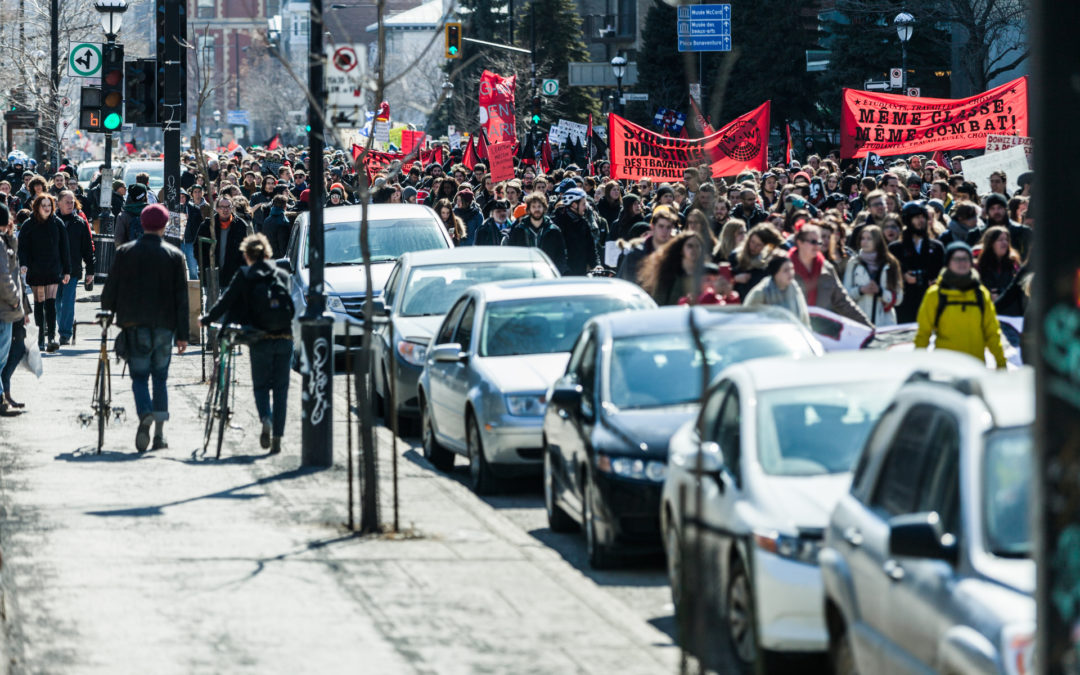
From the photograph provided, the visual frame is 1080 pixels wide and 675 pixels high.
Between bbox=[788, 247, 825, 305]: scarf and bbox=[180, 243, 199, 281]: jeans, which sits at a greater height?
bbox=[180, 243, 199, 281]: jeans

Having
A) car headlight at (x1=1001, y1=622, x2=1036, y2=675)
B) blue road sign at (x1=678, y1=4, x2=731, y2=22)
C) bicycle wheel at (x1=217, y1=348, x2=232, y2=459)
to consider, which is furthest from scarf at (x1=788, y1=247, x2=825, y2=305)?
blue road sign at (x1=678, y1=4, x2=731, y2=22)

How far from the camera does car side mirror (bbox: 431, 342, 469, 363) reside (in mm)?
13234

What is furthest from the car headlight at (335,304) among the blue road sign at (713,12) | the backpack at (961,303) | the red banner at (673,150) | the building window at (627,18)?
the building window at (627,18)

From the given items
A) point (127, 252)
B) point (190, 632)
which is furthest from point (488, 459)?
point (190, 632)

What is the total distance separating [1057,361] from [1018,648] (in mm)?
1761

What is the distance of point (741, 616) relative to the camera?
7773mm

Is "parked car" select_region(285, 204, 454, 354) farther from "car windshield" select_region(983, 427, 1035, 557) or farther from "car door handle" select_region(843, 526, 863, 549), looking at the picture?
"car windshield" select_region(983, 427, 1035, 557)

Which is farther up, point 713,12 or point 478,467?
point 713,12

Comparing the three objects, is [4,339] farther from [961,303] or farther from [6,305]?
[961,303]

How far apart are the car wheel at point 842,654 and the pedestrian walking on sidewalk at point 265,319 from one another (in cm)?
805

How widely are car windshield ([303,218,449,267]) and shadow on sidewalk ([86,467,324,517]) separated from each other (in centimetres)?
773

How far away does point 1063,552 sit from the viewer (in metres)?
3.28

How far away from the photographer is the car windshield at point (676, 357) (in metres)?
10.6

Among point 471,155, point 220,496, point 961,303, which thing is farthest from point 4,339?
point 471,155
